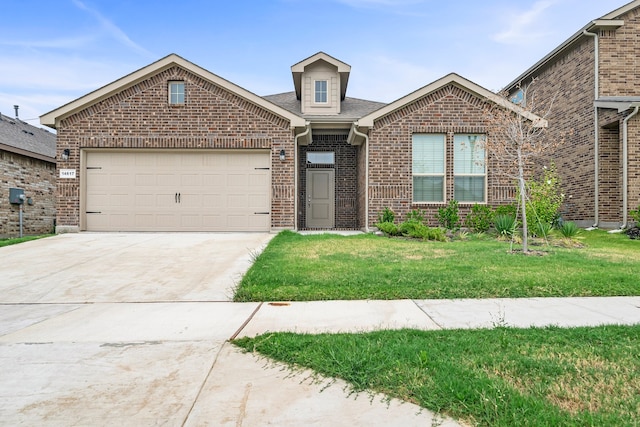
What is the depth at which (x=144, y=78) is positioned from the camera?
1135 centimetres

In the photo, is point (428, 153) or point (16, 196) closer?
point (428, 153)

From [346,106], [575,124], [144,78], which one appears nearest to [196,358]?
[144,78]

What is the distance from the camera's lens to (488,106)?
11523mm

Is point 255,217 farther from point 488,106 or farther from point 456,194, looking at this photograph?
point 488,106

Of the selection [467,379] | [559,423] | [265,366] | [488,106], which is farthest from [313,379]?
[488,106]

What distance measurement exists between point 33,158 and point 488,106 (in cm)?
1695

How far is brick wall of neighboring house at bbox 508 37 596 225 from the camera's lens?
42.4 ft

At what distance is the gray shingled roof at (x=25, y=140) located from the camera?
1420cm

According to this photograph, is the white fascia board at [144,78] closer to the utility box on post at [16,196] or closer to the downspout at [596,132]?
the utility box on post at [16,196]

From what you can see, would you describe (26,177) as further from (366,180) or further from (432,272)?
(432,272)

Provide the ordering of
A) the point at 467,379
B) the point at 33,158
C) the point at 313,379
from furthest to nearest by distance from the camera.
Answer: the point at 33,158
the point at 313,379
the point at 467,379

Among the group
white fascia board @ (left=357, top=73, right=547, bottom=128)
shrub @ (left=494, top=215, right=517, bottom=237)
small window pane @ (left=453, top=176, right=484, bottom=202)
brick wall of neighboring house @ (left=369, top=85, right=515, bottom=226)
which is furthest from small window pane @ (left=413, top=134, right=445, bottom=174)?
shrub @ (left=494, top=215, right=517, bottom=237)

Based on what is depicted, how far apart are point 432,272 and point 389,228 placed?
484 cm

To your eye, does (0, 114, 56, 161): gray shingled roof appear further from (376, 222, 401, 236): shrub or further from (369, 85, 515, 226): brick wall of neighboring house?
(376, 222, 401, 236): shrub
